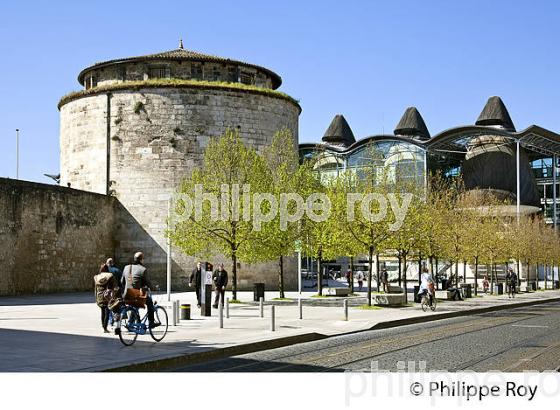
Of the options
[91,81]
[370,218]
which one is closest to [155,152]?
[91,81]

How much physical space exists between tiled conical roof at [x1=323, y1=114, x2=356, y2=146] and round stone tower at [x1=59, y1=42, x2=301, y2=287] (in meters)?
61.2

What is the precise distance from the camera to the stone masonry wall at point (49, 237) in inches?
1315

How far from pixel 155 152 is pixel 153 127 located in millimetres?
1452

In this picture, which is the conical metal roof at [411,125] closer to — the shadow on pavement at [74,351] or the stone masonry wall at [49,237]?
the stone masonry wall at [49,237]

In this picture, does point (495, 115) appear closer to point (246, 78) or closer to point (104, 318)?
point (246, 78)

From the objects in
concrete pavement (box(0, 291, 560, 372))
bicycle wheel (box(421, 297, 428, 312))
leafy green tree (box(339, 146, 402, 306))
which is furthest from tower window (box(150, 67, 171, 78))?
bicycle wheel (box(421, 297, 428, 312))

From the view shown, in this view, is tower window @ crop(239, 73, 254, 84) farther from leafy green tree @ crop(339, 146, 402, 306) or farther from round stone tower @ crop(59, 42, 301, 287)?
leafy green tree @ crop(339, 146, 402, 306)

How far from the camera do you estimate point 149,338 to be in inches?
632

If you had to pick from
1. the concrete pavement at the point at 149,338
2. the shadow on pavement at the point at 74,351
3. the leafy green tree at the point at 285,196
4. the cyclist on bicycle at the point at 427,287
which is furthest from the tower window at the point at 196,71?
the shadow on pavement at the point at 74,351

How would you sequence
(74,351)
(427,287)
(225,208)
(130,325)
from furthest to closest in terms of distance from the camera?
1. (225,208)
2. (427,287)
3. (130,325)
4. (74,351)

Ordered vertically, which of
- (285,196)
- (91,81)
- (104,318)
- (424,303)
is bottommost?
(424,303)

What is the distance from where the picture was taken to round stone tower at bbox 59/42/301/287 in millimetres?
42844
